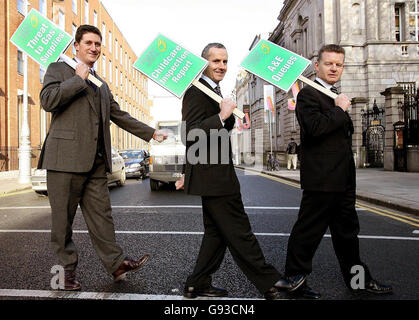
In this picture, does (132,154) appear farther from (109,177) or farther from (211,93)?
(211,93)

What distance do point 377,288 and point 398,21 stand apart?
28.9 m

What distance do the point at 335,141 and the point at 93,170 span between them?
2070 mm

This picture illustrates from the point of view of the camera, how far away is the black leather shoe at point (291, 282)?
283 cm

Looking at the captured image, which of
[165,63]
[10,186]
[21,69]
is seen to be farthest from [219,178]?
[21,69]

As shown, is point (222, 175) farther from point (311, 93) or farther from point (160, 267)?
point (160, 267)

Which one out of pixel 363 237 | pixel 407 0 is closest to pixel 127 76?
pixel 407 0

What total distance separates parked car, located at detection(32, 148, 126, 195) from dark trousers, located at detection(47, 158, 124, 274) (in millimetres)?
5055

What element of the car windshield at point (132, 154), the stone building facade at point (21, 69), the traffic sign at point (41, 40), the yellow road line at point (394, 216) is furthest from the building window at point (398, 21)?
the traffic sign at point (41, 40)

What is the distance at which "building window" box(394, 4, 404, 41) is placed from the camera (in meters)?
26.0

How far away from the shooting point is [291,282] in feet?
9.37

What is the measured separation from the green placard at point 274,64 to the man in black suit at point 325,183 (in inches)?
10.6

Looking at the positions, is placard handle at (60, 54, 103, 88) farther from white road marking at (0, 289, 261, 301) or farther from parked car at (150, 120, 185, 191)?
parked car at (150, 120, 185, 191)

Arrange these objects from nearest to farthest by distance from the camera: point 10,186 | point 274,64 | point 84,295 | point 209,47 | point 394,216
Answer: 1. point 209,47
2. point 84,295
3. point 274,64
4. point 394,216
5. point 10,186

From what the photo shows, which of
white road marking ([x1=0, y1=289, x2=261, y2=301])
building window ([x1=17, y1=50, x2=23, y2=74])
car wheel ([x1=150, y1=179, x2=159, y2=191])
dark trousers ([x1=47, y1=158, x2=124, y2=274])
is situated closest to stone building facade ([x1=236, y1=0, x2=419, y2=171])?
car wheel ([x1=150, y1=179, x2=159, y2=191])
